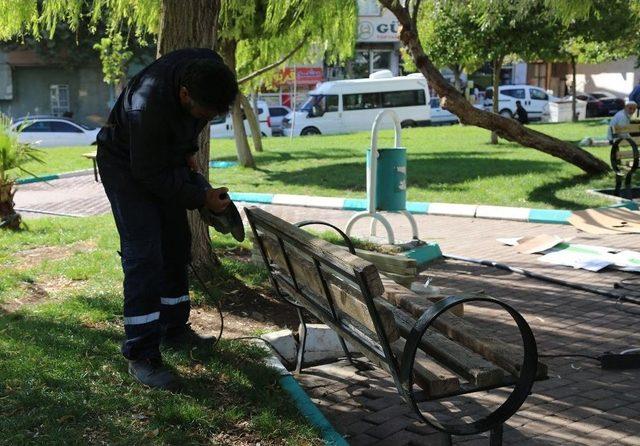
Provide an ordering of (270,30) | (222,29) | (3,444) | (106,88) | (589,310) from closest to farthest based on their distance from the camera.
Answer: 1. (3,444)
2. (589,310)
3. (222,29)
4. (270,30)
5. (106,88)

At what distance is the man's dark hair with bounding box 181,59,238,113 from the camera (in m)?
3.86

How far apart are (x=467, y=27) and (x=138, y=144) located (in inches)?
711

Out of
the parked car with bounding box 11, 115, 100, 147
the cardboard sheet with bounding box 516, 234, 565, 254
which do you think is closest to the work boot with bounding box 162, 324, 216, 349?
the cardboard sheet with bounding box 516, 234, 565, 254

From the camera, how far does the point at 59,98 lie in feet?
153

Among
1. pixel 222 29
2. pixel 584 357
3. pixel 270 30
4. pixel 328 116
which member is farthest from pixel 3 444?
pixel 328 116

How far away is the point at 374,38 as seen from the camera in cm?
5109

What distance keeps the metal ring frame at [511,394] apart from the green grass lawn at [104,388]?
751 mm

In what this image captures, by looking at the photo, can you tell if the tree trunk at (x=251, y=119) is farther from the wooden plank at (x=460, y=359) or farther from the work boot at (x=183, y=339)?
the wooden plank at (x=460, y=359)

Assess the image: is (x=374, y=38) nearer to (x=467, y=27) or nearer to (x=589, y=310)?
(x=467, y=27)

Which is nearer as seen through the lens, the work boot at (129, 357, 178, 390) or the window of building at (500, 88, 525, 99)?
the work boot at (129, 357, 178, 390)

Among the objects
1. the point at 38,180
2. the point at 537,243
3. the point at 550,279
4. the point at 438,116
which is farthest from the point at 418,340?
the point at 438,116

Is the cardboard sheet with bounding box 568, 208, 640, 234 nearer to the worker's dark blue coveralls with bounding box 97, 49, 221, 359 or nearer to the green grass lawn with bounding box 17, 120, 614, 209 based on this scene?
the green grass lawn with bounding box 17, 120, 614, 209

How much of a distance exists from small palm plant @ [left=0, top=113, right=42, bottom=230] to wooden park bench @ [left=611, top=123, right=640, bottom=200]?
8.62 m

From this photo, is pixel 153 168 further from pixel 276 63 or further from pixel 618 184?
pixel 276 63
